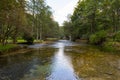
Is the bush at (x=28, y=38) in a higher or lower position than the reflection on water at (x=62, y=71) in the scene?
higher

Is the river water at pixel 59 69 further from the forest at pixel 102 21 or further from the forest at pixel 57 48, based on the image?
the forest at pixel 102 21

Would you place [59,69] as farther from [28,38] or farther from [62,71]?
[28,38]

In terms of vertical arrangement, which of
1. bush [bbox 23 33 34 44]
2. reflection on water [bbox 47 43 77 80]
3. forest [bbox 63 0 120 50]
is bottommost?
reflection on water [bbox 47 43 77 80]

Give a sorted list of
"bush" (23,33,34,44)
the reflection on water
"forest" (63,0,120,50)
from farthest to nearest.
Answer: "bush" (23,33,34,44)
"forest" (63,0,120,50)
the reflection on water

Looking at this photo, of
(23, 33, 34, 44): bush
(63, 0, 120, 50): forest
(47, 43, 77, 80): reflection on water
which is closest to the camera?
(47, 43, 77, 80): reflection on water

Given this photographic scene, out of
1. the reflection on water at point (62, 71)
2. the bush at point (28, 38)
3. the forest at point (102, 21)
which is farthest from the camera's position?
the bush at point (28, 38)

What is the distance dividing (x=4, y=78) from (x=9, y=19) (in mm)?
13460

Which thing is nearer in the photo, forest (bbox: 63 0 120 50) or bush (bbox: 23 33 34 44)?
forest (bbox: 63 0 120 50)

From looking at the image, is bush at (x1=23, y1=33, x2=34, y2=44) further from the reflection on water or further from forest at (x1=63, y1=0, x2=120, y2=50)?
the reflection on water

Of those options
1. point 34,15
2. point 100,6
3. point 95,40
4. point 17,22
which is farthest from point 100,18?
point 17,22

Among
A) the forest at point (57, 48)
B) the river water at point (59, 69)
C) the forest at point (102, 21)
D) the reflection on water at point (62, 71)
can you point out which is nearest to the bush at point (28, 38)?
the forest at point (57, 48)

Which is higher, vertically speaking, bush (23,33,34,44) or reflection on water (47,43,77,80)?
bush (23,33,34,44)

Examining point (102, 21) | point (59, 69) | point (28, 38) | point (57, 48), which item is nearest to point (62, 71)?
point (59, 69)

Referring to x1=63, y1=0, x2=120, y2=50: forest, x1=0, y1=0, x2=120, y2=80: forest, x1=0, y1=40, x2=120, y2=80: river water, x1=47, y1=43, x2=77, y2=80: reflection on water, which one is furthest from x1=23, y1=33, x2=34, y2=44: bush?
x1=47, y1=43, x2=77, y2=80: reflection on water
